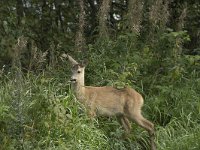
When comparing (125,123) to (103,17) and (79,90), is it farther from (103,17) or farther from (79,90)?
(103,17)

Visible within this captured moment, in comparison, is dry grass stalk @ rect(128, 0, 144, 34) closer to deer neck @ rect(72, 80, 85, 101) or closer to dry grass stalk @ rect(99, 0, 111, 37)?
dry grass stalk @ rect(99, 0, 111, 37)

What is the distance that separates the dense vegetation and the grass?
12mm

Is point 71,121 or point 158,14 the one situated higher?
point 158,14

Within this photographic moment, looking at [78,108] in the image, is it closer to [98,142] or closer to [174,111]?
[98,142]

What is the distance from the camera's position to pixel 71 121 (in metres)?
7.75

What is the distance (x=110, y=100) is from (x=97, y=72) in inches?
35.4

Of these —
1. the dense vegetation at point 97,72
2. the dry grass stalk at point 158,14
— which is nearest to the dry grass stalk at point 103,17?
the dense vegetation at point 97,72

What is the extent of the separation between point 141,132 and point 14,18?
5.09m

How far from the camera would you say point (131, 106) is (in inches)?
340

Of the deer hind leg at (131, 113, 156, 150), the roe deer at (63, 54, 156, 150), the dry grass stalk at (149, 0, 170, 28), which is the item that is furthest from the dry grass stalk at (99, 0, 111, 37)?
the deer hind leg at (131, 113, 156, 150)

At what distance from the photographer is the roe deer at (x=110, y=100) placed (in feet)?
28.2

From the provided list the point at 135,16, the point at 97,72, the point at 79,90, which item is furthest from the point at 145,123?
the point at 135,16

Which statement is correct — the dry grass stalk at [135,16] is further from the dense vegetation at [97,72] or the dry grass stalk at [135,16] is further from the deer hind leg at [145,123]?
the deer hind leg at [145,123]

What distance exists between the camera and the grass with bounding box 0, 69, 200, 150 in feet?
23.7
